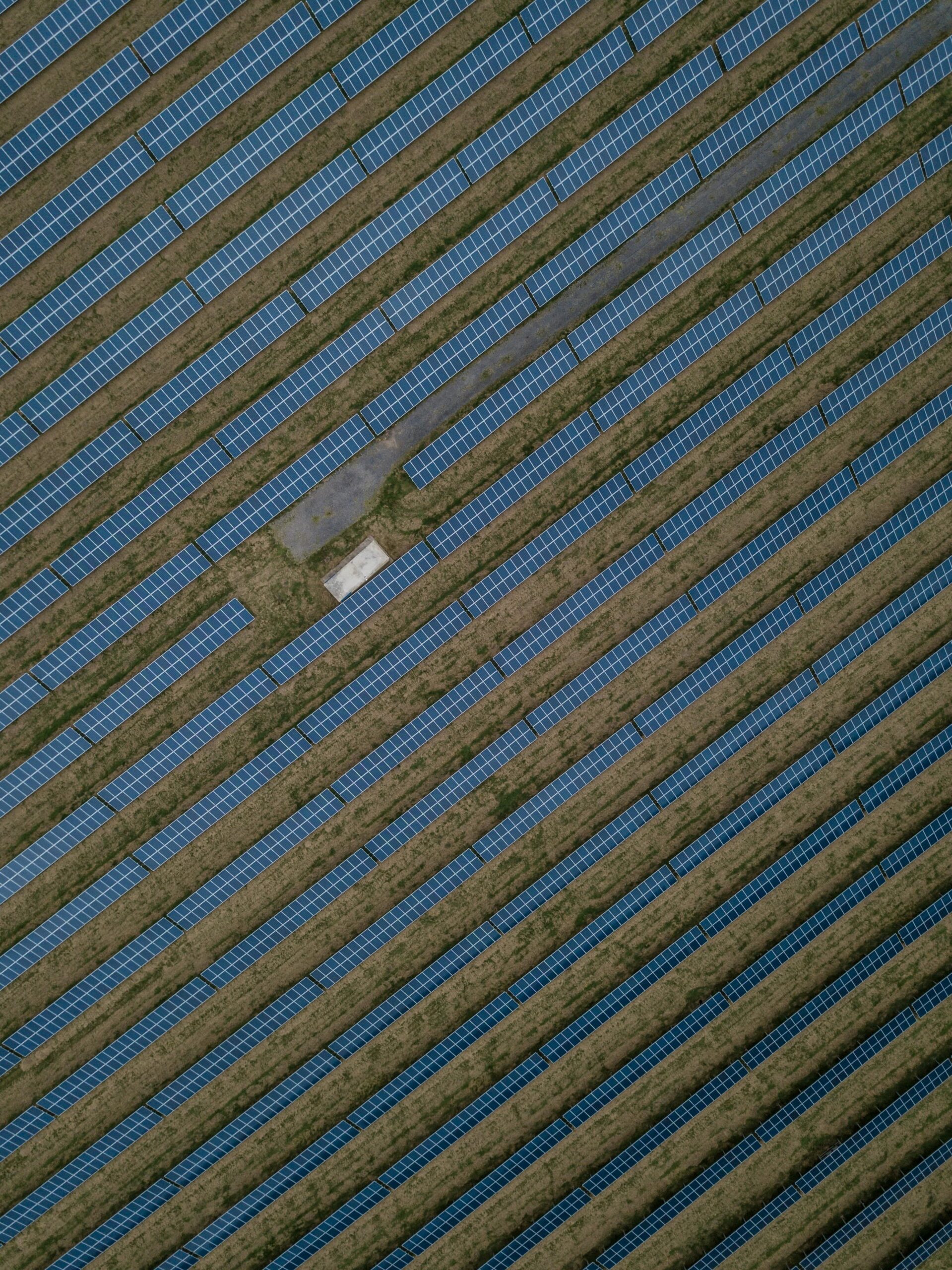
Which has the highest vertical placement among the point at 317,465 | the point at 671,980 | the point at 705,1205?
the point at 317,465

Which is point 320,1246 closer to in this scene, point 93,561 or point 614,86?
point 93,561

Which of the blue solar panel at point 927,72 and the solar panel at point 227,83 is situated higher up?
the solar panel at point 227,83

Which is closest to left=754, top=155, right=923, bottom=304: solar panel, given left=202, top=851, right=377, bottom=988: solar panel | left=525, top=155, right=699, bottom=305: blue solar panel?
left=525, top=155, right=699, bottom=305: blue solar panel

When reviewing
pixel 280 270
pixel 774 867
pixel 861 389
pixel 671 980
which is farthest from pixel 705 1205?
pixel 280 270

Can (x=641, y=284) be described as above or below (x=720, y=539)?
above

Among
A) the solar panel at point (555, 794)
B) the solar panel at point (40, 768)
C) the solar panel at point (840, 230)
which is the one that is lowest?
the solar panel at point (555, 794)

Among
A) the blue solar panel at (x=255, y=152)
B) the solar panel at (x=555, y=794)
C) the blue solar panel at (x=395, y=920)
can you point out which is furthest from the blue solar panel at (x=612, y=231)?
the blue solar panel at (x=395, y=920)

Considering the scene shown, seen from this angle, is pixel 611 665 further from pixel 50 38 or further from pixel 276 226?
pixel 50 38

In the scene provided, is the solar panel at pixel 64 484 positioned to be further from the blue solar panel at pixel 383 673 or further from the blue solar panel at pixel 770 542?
the blue solar panel at pixel 770 542
